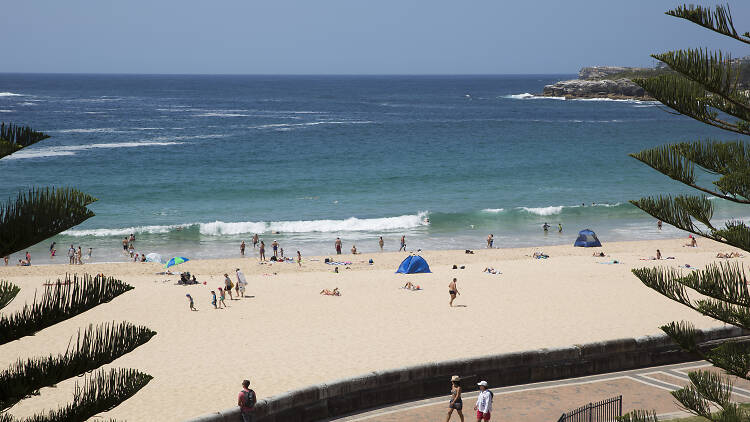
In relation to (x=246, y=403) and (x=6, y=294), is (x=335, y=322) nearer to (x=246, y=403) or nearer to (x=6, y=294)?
(x=246, y=403)

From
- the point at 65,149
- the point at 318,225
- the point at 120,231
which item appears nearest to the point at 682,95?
the point at 318,225

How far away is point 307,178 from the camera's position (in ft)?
162

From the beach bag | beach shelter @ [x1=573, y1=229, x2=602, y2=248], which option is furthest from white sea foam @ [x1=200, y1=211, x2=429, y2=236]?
the beach bag

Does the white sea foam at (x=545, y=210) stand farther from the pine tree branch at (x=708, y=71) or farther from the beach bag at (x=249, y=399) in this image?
the pine tree branch at (x=708, y=71)

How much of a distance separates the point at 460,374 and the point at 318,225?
25133 millimetres

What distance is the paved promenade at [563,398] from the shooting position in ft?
35.6

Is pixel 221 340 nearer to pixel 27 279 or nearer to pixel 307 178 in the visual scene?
pixel 27 279

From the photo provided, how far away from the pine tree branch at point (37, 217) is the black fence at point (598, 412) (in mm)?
6676

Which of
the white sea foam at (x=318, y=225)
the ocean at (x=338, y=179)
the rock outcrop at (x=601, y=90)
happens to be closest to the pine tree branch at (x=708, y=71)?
the ocean at (x=338, y=179)

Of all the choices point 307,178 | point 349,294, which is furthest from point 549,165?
point 349,294

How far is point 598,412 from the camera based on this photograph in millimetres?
10102

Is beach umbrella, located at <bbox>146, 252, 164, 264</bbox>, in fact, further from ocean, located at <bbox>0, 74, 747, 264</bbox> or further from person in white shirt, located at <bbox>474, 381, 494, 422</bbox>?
person in white shirt, located at <bbox>474, 381, 494, 422</bbox>

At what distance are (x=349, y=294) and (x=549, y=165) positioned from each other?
129ft

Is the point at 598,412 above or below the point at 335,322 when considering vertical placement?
above
